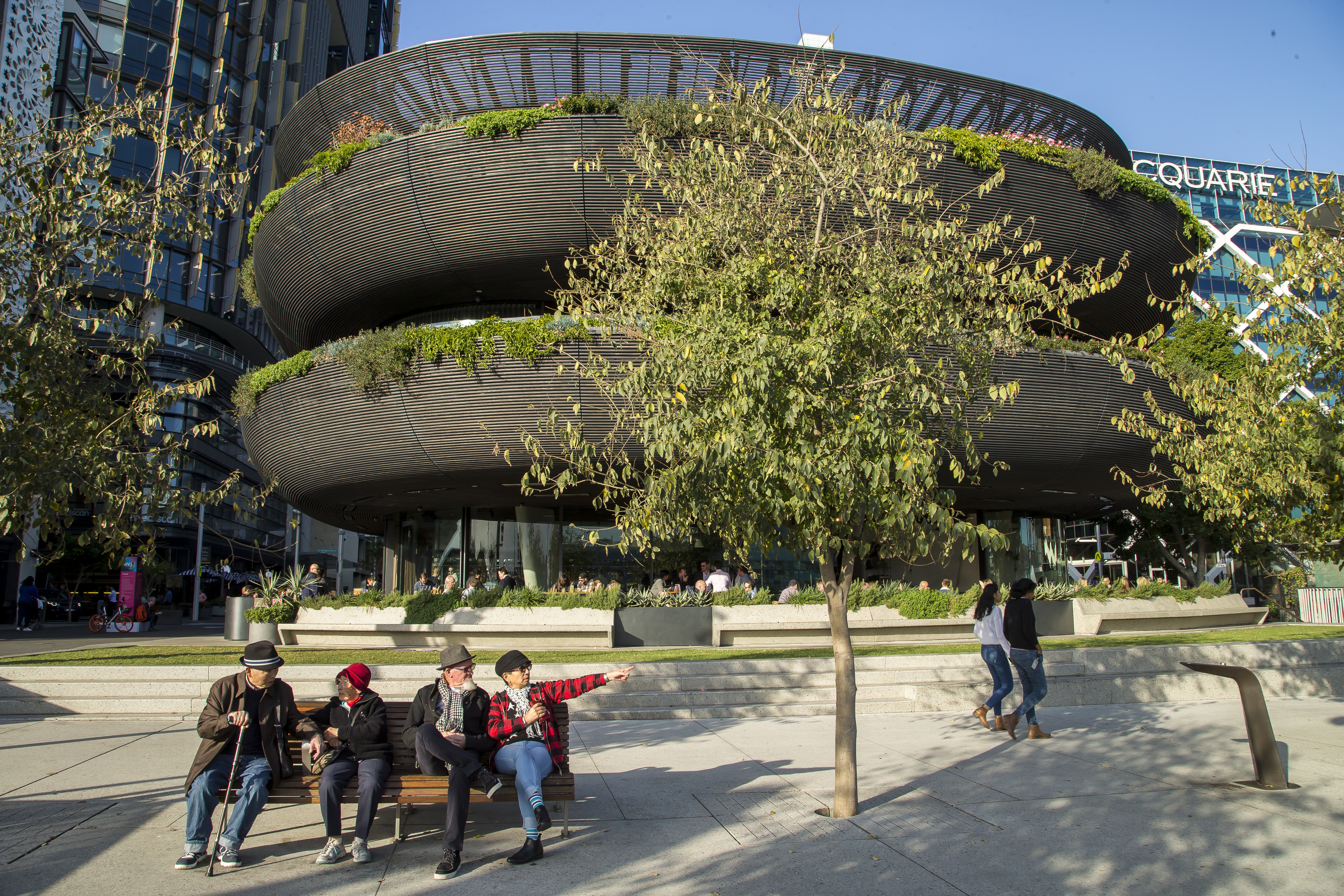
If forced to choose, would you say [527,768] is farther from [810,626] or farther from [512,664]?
[810,626]

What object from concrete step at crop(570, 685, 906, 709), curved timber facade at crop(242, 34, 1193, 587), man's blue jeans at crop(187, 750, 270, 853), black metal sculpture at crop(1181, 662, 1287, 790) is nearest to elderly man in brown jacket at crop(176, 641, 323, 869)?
man's blue jeans at crop(187, 750, 270, 853)

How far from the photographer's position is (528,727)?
18.6ft

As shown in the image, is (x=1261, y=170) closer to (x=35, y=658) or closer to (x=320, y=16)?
(x=320, y=16)

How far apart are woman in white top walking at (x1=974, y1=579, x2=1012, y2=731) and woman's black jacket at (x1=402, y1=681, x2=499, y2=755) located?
590cm

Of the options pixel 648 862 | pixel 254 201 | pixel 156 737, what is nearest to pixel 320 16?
pixel 254 201

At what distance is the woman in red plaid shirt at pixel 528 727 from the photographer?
536 centimetres

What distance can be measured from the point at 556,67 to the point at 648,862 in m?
18.2

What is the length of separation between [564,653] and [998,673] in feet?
25.3

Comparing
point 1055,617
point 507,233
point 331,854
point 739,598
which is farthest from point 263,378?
point 1055,617

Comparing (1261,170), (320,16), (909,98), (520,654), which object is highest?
(320,16)

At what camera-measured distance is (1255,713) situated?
6.81 m

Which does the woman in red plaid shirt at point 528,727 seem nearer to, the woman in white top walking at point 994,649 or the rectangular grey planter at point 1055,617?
the woman in white top walking at point 994,649

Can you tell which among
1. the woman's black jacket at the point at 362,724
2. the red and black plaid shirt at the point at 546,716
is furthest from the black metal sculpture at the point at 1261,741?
the woman's black jacket at the point at 362,724

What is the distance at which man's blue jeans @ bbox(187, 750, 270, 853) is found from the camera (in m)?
5.10
